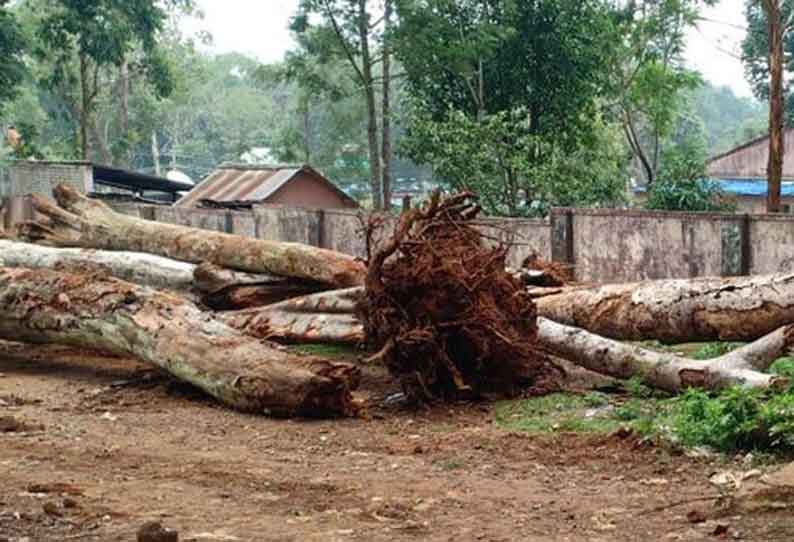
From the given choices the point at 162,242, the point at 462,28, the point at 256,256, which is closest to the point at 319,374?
the point at 256,256

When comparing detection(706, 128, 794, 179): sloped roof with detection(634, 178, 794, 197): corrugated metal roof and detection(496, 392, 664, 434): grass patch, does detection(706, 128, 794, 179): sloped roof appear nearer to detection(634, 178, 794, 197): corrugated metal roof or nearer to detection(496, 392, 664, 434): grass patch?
detection(634, 178, 794, 197): corrugated metal roof

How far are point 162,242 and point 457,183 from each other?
10.7 m

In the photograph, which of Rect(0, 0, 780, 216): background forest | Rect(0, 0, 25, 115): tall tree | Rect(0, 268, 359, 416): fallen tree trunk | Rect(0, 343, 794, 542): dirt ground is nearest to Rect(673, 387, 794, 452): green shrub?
Rect(0, 343, 794, 542): dirt ground

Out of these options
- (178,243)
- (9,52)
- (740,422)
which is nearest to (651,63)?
(9,52)

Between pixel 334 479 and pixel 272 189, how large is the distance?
21544 mm

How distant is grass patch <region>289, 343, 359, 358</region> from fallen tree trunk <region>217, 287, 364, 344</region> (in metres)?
0.19

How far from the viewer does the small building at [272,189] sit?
28.0 metres

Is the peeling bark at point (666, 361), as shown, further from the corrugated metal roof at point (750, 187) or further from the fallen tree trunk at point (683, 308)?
the corrugated metal roof at point (750, 187)

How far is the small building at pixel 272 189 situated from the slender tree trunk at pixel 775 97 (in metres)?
12.1

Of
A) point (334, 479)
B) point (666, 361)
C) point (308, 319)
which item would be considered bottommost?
point (334, 479)

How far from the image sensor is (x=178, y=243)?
1432 cm

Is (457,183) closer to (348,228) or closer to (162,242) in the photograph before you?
(348,228)

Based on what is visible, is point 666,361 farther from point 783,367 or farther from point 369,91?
point 369,91

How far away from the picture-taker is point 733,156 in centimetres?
4184
